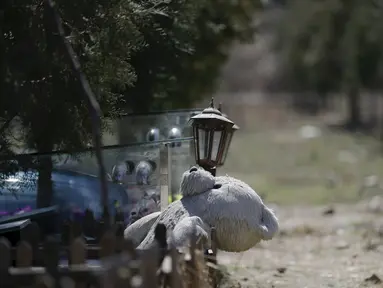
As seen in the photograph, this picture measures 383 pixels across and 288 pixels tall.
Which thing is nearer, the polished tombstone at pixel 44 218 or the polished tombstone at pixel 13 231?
the polished tombstone at pixel 13 231

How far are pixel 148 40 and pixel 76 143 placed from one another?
2.36m

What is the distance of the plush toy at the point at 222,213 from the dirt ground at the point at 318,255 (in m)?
1.54

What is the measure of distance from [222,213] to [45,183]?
218 centimetres

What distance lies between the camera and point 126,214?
9.30m

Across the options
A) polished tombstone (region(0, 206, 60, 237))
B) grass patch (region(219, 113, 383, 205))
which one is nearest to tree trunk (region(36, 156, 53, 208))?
polished tombstone (region(0, 206, 60, 237))

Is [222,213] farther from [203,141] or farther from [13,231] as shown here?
[13,231]

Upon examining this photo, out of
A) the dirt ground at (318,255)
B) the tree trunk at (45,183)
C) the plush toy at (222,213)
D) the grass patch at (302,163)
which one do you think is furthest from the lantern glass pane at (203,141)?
the grass patch at (302,163)

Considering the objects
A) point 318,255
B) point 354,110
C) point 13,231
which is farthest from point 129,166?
point 354,110

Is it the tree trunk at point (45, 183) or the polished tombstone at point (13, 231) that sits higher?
the tree trunk at point (45, 183)

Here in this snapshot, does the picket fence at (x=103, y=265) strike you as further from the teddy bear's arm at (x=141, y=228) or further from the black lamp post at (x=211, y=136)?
the black lamp post at (x=211, y=136)

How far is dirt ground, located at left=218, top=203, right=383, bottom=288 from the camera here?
1000cm

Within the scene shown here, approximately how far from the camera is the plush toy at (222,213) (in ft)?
25.4

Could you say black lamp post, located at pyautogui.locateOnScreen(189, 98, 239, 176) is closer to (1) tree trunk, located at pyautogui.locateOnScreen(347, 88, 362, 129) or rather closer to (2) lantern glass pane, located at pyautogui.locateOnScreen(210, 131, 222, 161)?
(2) lantern glass pane, located at pyautogui.locateOnScreen(210, 131, 222, 161)

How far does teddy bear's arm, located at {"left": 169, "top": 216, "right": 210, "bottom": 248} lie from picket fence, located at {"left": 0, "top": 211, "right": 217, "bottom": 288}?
392 mm
